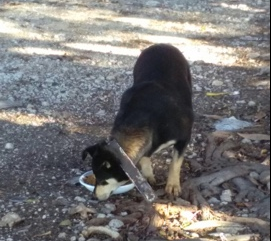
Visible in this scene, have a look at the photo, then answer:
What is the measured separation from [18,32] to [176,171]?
4691 mm

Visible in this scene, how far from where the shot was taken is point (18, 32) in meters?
9.20

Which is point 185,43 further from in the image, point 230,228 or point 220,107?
point 230,228

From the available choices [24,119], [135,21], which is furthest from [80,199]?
[135,21]

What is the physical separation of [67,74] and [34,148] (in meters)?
1.95

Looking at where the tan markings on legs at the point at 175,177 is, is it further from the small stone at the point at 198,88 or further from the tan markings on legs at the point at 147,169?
the small stone at the point at 198,88

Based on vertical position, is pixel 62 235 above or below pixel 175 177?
below

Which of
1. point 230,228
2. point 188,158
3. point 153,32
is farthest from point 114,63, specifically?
point 230,228

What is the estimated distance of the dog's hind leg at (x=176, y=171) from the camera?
5.18m

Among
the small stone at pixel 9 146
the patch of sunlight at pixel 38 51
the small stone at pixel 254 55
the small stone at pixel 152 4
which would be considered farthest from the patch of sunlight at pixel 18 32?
the small stone at pixel 9 146

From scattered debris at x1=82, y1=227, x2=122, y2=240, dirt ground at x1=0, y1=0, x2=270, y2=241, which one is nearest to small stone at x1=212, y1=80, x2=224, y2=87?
dirt ground at x1=0, y1=0, x2=270, y2=241

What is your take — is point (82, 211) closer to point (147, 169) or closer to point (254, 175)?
point (147, 169)

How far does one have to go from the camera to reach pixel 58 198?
5.13 m

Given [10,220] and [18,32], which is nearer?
[10,220]

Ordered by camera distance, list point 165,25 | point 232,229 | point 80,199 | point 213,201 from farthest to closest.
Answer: point 165,25 → point 80,199 → point 213,201 → point 232,229
